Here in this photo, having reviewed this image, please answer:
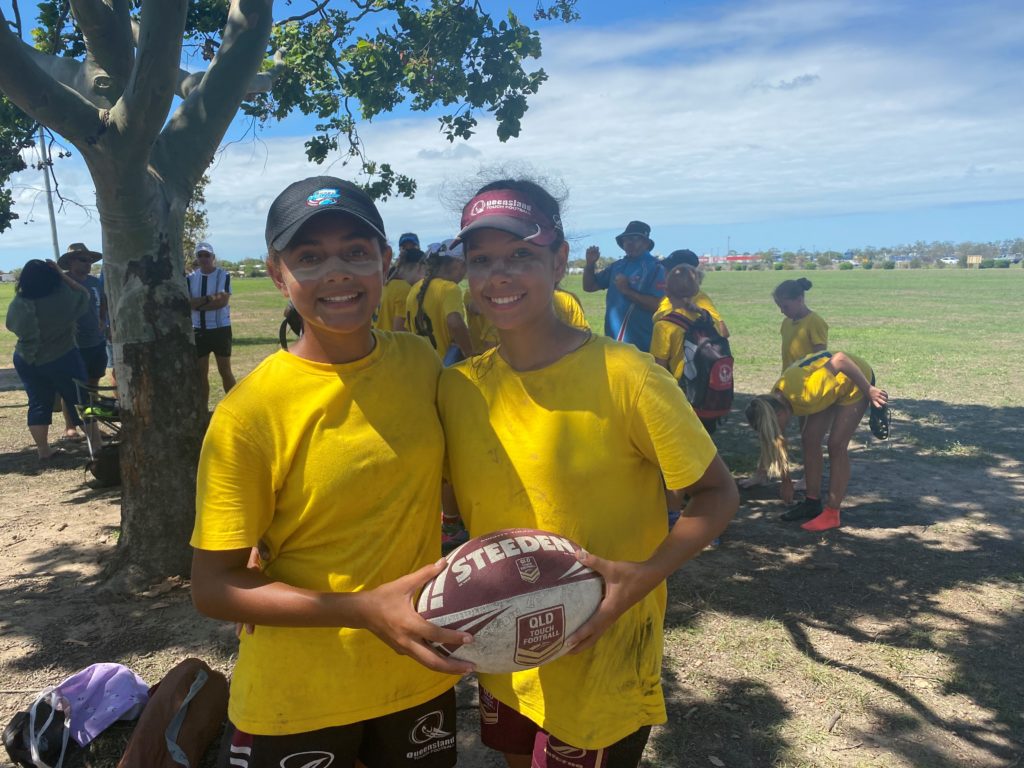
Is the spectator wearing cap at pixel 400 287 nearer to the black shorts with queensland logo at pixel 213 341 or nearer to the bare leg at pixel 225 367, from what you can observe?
the black shorts with queensland logo at pixel 213 341

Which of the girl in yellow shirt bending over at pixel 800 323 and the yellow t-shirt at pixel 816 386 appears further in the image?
the girl in yellow shirt bending over at pixel 800 323

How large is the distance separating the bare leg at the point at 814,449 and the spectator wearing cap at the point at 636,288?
2.06 m

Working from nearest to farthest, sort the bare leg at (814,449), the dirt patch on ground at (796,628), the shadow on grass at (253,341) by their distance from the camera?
the dirt patch on ground at (796,628) → the bare leg at (814,449) → the shadow on grass at (253,341)

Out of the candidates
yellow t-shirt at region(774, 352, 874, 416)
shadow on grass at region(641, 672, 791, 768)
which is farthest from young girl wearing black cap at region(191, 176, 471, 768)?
yellow t-shirt at region(774, 352, 874, 416)

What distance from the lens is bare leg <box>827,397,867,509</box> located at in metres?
5.97

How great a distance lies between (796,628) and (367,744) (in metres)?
3.35

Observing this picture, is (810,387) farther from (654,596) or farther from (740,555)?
(654,596)

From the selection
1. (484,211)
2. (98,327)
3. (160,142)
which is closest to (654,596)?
(484,211)

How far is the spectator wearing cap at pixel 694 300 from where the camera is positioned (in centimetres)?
625

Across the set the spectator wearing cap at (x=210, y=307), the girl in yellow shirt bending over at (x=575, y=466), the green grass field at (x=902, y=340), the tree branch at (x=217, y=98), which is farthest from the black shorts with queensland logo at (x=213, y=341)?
the girl in yellow shirt bending over at (x=575, y=466)

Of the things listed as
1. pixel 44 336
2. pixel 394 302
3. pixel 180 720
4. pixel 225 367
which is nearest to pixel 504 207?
pixel 180 720

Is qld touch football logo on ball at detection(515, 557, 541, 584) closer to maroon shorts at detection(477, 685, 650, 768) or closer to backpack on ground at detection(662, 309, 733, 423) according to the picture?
maroon shorts at detection(477, 685, 650, 768)

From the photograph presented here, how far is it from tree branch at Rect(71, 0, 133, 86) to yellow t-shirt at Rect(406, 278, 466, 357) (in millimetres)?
2786

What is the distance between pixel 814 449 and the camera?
6.21 metres
